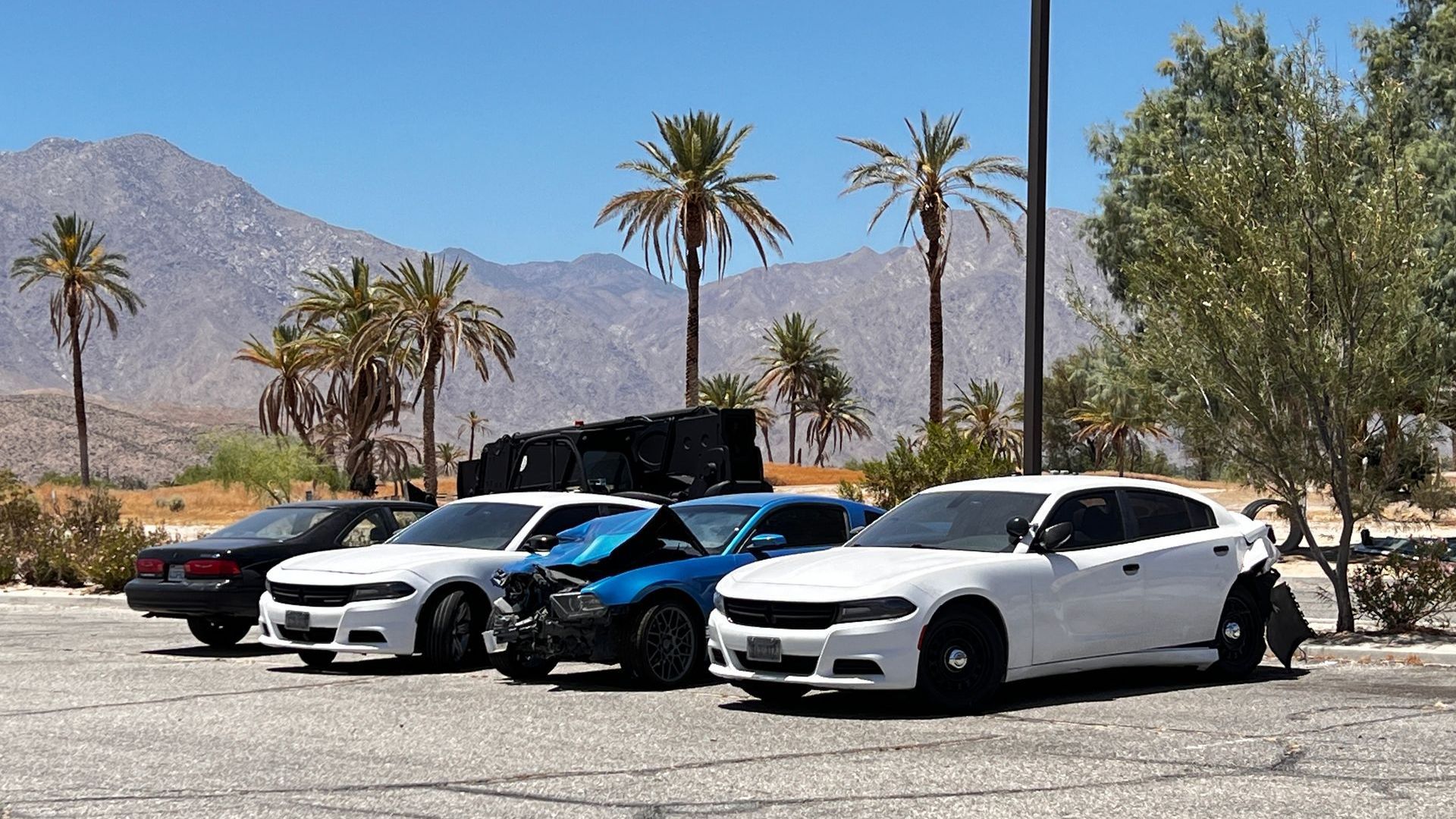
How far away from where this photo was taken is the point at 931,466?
90.8 ft

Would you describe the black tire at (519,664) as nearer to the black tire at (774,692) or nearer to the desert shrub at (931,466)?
the black tire at (774,692)

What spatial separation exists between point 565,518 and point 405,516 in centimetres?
291

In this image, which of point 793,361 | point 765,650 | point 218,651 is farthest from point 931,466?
point 793,361

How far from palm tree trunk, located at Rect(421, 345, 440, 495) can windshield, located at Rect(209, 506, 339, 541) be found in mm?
30076

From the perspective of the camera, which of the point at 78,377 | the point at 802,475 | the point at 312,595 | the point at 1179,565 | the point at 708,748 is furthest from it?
the point at 78,377

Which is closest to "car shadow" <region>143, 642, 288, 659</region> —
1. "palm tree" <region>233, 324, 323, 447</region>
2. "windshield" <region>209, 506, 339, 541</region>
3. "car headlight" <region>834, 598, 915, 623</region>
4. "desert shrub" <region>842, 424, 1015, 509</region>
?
"windshield" <region>209, 506, 339, 541</region>

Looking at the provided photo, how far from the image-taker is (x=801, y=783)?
8156 millimetres

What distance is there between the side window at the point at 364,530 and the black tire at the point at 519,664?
375 centimetres

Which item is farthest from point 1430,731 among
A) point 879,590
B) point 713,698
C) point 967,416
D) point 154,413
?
point 154,413

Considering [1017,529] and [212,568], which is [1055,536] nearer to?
[1017,529]

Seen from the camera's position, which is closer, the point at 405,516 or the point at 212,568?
the point at 212,568

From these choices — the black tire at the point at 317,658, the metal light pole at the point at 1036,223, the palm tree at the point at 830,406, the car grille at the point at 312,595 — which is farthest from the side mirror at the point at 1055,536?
the palm tree at the point at 830,406

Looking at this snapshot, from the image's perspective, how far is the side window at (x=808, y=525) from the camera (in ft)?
45.4

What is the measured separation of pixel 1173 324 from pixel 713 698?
6.22m
